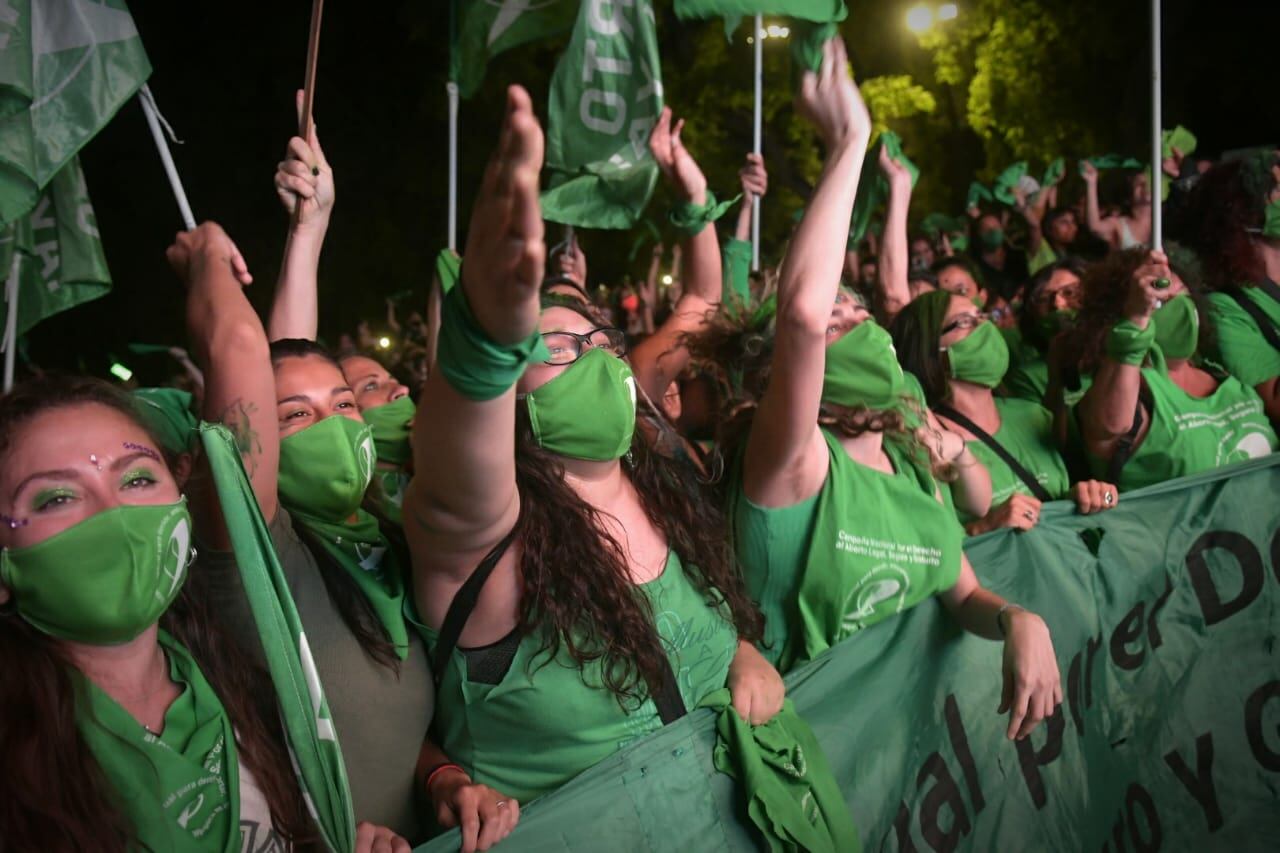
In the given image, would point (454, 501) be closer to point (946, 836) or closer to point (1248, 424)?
point (946, 836)

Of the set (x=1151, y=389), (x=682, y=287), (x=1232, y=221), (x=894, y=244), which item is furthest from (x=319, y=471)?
(x=1232, y=221)

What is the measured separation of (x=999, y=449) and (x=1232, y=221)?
6.15 feet

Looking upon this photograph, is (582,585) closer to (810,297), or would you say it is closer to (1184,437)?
(810,297)

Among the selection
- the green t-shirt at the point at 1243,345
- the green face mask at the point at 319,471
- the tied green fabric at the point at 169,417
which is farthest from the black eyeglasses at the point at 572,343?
the green t-shirt at the point at 1243,345

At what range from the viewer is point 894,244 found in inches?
181

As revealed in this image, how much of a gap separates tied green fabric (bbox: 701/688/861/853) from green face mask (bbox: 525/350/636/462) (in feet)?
1.91

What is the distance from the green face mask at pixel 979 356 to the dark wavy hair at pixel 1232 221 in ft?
4.90

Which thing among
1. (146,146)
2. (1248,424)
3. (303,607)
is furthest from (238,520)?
(146,146)

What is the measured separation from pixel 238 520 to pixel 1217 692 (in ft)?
10.0

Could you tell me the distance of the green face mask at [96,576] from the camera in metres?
1.88

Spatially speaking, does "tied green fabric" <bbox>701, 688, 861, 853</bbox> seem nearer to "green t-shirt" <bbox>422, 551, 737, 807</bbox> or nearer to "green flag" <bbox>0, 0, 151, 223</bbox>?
"green t-shirt" <bbox>422, 551, 737, 807</bbox>

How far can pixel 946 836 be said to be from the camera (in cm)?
286

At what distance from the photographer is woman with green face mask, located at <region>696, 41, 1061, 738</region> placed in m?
2.62

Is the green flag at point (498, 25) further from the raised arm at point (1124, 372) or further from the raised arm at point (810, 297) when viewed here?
the raised arm at point (1124, 372)
